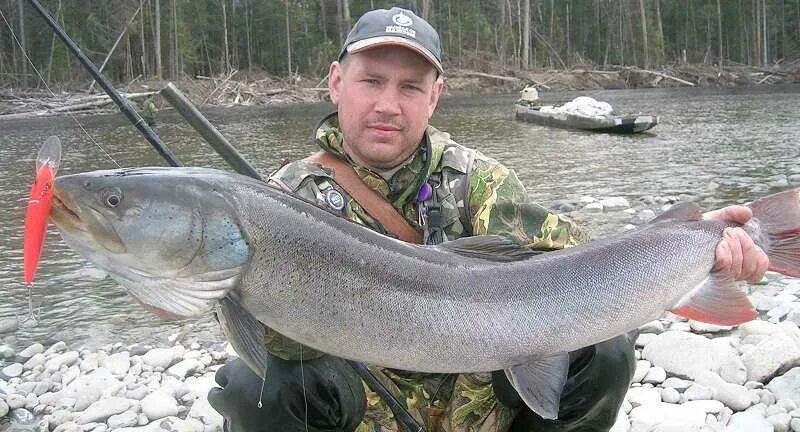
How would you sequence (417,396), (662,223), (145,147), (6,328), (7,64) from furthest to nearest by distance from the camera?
(7,64)
(145,147)
(6,328)
(417,396)
(662,223)

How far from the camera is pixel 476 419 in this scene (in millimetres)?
3262

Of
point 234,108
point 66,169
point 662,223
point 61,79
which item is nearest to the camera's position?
point 662,223

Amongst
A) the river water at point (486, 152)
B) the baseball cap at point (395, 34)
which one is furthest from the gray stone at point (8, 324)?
the baseball cap at point (395, 34)

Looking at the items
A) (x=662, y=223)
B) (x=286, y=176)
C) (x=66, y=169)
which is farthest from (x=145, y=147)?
(x=662, y=223)

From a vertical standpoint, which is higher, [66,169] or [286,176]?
[286,176]

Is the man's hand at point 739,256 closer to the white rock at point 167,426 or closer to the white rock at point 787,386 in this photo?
the white rock at point 787,386

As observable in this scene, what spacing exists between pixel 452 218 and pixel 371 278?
104 cm

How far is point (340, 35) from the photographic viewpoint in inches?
2036

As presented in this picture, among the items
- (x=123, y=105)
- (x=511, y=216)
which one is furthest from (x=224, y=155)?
(x=511, y=216)

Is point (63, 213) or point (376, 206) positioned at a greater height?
point (63, 213)

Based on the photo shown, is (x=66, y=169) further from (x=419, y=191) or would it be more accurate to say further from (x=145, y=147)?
(x=419, y=191)

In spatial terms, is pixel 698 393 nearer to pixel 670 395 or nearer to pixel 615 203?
pixel 670 395

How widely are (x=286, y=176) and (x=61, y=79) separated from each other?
1751 inches

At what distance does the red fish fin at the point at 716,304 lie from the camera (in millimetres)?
2807
